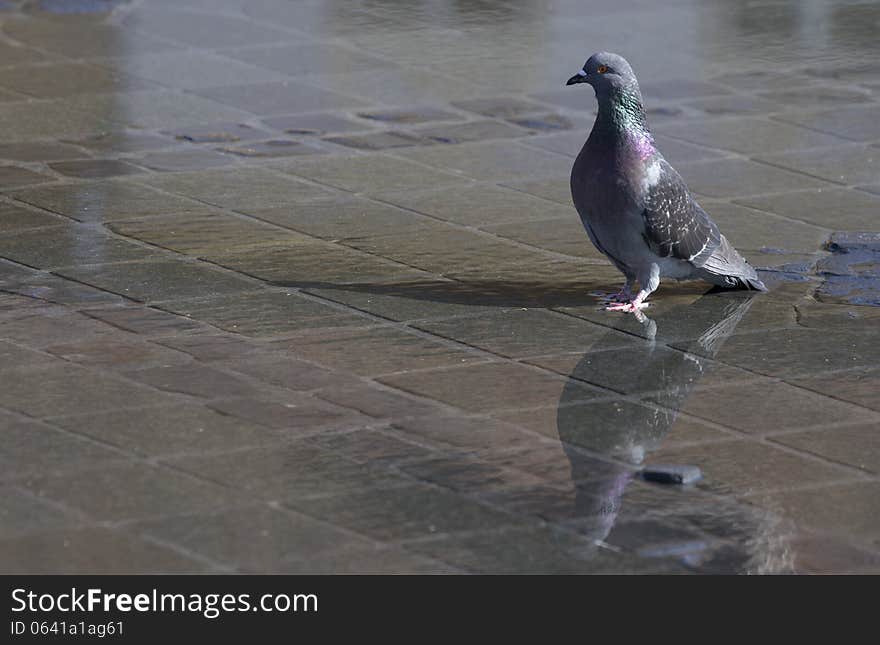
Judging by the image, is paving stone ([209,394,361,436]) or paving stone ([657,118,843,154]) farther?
paving stone ([657,118,843,154])

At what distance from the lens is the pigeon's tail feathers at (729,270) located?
7996 millimetres

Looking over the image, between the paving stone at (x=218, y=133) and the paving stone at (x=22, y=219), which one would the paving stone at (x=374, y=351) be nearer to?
the paving stone at (x=22, y=219)

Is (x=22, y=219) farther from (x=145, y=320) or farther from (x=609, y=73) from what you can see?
(x=609, y=73)

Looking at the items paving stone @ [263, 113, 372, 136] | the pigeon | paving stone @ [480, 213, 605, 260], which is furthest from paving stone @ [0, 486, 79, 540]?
paving stone @ [263, 113, 372, 136]

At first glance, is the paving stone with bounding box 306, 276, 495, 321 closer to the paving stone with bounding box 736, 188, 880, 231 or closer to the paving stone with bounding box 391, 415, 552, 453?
the paving stone with bounding box 391, 415, 552, 453

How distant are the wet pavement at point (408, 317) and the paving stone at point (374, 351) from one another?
0.07 feet

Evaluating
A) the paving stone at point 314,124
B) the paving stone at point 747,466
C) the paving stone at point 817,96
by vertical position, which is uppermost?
the paving stone at point 817,96

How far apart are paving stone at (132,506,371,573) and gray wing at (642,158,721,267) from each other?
2682 millimetres

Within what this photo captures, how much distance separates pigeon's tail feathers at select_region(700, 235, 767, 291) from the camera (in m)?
8.00

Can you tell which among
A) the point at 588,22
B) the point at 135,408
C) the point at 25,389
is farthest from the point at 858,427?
the point at 588,22

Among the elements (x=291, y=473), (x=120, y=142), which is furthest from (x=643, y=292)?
(x=120, y=142)

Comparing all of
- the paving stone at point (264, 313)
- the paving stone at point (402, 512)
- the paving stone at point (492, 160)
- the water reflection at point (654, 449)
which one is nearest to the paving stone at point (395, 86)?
the paving stone at point (492, 160)

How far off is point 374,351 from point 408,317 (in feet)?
1.64

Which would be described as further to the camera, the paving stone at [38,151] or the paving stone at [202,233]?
the paving stone at [38,151]
